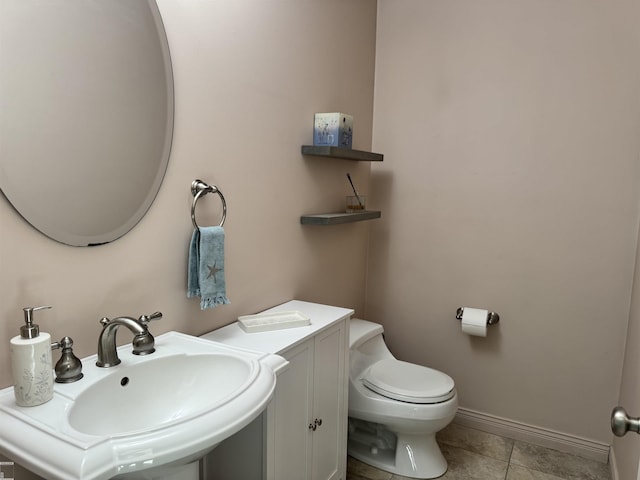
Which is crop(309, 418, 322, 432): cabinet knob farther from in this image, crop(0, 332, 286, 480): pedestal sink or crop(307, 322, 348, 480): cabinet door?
crop(0, 332, 286, 480): pedestal sink

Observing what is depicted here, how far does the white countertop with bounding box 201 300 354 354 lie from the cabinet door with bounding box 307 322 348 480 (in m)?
0.04

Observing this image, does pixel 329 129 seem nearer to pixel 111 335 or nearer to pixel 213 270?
pixel 213 270

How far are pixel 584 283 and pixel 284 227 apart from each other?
1506 millimetres

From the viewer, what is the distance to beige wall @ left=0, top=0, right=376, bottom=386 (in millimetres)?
1138

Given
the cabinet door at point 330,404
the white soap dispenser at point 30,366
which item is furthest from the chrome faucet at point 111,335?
the cabinet door at point 330,404

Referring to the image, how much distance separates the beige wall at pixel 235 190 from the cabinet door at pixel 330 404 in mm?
338

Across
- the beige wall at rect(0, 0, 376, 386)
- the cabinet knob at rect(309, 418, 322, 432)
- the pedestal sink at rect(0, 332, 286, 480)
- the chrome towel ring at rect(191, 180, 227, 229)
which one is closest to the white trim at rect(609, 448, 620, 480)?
the cabinet knob at rect(309, 418, 322, 432)

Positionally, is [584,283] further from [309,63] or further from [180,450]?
[180,450]

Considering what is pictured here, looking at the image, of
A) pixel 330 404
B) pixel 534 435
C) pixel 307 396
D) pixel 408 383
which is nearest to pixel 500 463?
pixel 534 435

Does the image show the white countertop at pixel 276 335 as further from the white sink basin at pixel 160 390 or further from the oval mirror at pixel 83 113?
the oval mirror at pixel 83 113

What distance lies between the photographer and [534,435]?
7.82 feet

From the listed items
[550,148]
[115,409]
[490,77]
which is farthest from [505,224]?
[115,409]

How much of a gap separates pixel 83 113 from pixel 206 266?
1.83 feet

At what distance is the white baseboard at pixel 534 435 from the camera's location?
88.9 inches
